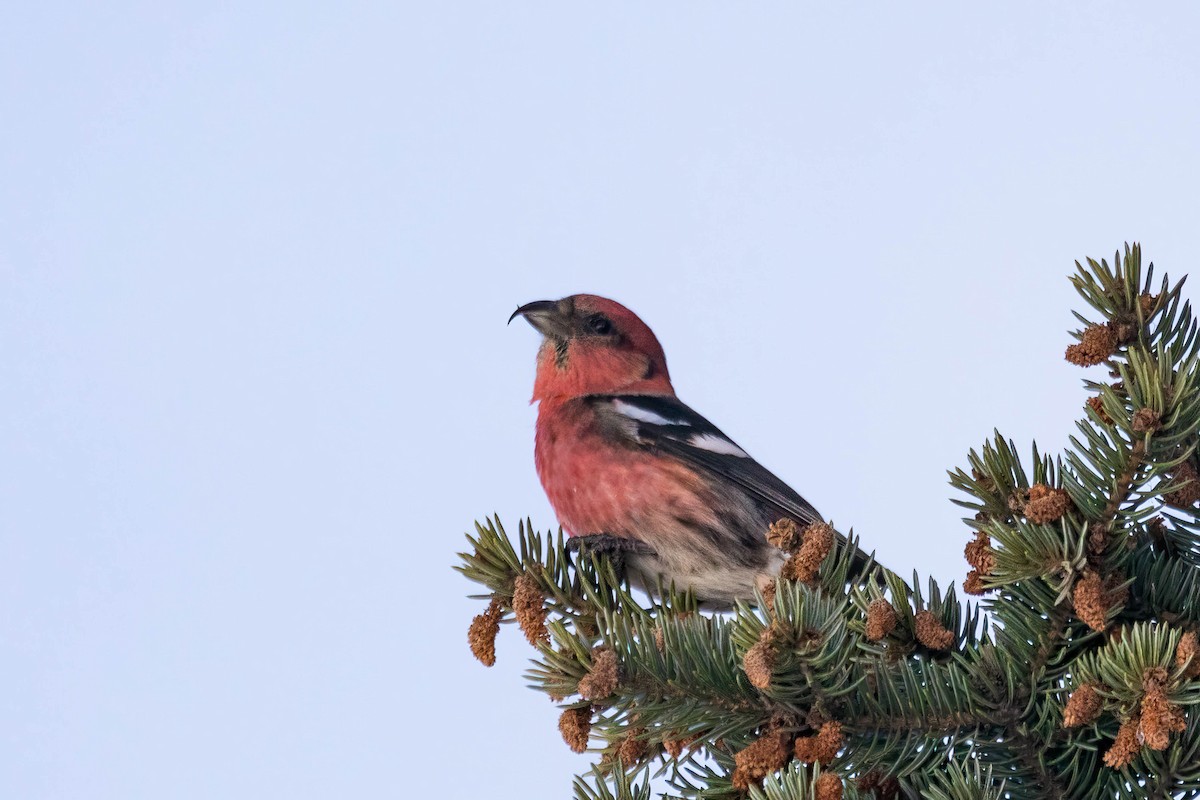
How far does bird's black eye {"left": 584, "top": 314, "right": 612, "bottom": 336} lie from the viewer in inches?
211

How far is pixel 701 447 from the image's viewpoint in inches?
183

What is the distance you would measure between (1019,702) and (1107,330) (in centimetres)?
69

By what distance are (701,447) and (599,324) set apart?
988mm

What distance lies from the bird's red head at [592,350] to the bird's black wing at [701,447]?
345 mm

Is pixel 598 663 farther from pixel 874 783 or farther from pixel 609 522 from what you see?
pixel 609 522

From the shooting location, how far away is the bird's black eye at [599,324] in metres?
5.36

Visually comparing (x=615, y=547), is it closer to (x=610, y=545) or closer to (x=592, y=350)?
(x=610, y=545)

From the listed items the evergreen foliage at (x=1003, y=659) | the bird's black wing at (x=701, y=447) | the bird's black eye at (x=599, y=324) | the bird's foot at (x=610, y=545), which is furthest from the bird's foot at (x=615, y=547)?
the bird's black eye at (x=599, y=324)

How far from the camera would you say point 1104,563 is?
2008 mm

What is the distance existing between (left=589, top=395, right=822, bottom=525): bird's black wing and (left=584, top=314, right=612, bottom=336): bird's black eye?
0.53 metres

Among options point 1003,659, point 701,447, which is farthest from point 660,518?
point 1003,659

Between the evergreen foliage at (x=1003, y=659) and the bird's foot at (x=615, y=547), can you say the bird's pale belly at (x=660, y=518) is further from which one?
the evergreen foliage at (x=1003, y=659)

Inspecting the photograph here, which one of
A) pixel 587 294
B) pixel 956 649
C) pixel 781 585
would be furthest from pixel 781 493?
pixel 781 585

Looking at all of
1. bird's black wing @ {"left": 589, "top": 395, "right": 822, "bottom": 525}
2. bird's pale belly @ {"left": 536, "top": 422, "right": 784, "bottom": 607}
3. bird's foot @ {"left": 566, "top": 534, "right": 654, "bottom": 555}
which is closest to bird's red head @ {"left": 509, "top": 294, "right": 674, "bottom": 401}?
bird's black wing @ {"left": 589, "top": 395, "right": 822, "bottom": 525}
